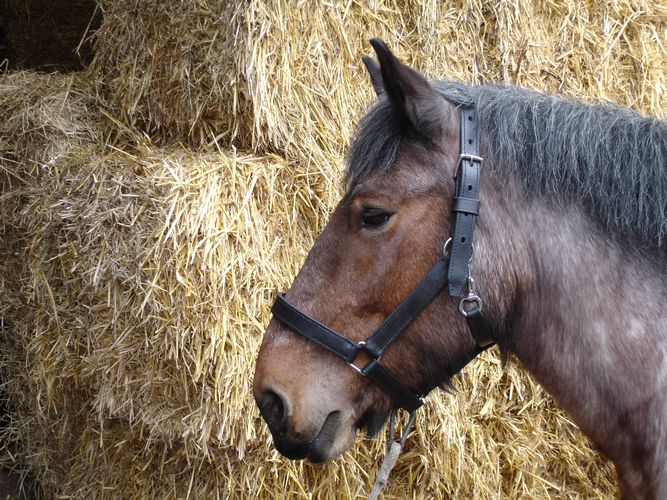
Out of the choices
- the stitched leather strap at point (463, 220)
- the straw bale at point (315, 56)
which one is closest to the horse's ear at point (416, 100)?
the stitched leather strap at point (463, 220)

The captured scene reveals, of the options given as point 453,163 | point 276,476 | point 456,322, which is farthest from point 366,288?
point 276,476

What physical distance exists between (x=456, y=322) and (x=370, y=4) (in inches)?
73.9

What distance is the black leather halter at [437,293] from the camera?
6.57 ft

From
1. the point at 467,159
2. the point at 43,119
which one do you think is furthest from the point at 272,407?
the point at 43,119

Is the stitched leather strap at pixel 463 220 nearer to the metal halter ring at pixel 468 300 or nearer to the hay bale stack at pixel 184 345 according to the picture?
the metal halter ring at pixel 468 300

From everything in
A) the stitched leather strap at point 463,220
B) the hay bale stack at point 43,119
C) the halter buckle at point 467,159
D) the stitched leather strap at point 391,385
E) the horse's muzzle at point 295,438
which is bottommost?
the hay bale stack at point 43,119

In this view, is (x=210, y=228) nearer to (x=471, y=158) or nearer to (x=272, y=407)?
(x=272, y=407)

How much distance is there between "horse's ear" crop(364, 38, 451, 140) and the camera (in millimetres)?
1993

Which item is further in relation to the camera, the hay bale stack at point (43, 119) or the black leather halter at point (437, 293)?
the hay bale stack at point (43, 119)

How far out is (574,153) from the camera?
2064 millimetres

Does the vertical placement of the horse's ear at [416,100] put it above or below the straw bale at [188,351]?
above

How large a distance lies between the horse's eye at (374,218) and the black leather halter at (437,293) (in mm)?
181

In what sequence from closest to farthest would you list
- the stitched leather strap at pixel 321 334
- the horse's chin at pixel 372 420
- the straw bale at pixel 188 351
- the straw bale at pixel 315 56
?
the stitched leather strap at pixel 321 334, the horse's chin at pixel 372 420, the straw bale at pixel 188 351, the straw bale at pixel 315 56

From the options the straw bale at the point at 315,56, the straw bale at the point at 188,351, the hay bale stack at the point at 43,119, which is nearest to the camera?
the straw bale at the point at 188,351
